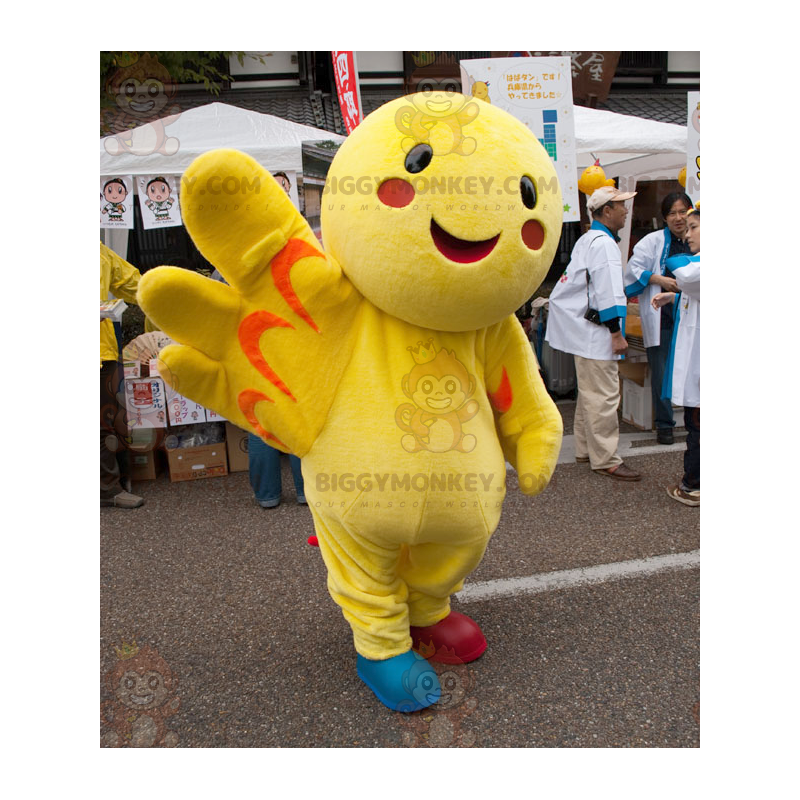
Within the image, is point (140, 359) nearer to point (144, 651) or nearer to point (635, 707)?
point (144, 651)

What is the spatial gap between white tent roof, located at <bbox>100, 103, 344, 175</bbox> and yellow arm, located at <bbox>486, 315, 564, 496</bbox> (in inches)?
120

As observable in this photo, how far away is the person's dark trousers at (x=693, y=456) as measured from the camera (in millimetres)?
3912

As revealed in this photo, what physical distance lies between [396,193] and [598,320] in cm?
301

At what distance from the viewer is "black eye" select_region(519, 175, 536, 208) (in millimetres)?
1743

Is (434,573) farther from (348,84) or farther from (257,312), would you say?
(348,84)

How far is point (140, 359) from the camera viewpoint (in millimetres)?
4645

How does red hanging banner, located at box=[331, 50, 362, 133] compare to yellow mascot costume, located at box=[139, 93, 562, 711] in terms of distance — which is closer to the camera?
yellow mascot costume, located at box=[139, 93, 562, 711]

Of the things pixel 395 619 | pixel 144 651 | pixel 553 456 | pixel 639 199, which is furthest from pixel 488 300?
pixel 639 199

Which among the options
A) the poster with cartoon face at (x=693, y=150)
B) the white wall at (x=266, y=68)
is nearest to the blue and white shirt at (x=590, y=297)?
the poster with cartoon face at (x=693, y=150)

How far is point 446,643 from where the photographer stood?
2410 mm
